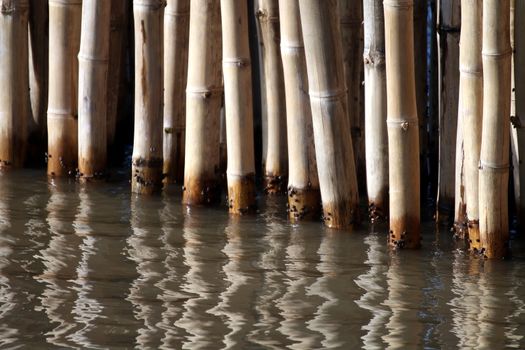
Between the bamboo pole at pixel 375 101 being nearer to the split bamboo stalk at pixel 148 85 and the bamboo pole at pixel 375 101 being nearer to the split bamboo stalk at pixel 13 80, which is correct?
the split bamboo stalk at pixel 148 85

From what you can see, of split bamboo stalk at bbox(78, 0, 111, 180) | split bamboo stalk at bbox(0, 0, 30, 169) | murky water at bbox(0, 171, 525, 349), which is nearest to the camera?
murky water at bbox(0, 171, 525, 349)

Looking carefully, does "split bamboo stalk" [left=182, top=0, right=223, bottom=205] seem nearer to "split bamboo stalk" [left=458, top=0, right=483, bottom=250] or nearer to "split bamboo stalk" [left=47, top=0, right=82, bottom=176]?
"split bamboo stalk" [left=47, top=0, right=82, bottom=176]

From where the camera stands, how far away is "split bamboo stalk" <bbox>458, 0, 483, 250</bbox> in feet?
19.0

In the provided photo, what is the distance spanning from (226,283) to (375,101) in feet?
5.07

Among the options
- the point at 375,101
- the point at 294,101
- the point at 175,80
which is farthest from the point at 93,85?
the point at 375,101

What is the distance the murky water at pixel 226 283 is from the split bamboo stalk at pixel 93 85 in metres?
0.36

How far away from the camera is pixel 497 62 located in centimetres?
563

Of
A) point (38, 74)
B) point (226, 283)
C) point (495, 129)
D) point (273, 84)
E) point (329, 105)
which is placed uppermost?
point (38, 74)

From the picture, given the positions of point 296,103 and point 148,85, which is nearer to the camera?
point 296,103

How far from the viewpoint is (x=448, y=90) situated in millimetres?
6496

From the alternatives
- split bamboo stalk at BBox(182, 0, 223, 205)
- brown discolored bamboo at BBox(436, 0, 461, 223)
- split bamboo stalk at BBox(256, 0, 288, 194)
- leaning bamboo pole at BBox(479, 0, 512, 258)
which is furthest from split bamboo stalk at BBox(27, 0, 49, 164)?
leaning bamboo pole at BBox(479, 0, 512, 258)

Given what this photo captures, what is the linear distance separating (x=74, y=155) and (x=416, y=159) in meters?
2.67

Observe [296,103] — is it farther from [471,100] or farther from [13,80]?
[13,80]

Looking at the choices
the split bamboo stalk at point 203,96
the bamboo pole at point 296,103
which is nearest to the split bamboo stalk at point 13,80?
the split bamboo stalk at point 203,96
